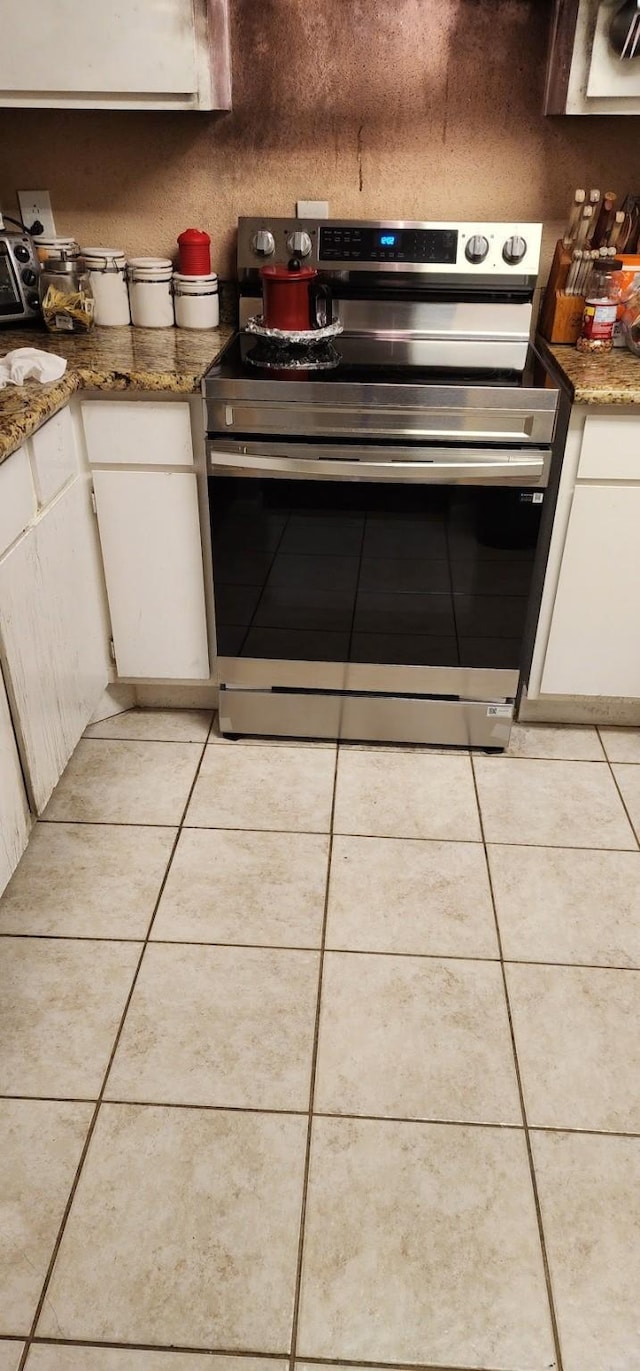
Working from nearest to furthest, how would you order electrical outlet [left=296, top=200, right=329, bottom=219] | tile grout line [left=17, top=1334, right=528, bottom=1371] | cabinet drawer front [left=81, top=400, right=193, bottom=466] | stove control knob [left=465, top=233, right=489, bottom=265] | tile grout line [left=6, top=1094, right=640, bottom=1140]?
tile grout line [left=17, top=1334, right=528, bottom=1371] → tile grout line [left=6, top=1094, right=640, bottom=1140] → cabinet drawer front [left=81, top=400, right=193, bottom=466] → stove control knob [left=465, top=233, right=489, bottom=265] → electrical outlet [left=296, top=200, right=329, bottom=219]

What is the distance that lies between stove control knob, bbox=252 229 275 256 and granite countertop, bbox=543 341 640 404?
2.35ft

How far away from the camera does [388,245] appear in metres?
2.28

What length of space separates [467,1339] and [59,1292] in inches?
21.3

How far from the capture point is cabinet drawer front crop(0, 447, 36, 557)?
64.9 inches

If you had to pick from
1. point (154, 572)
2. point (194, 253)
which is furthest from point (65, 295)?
point (154, 572)

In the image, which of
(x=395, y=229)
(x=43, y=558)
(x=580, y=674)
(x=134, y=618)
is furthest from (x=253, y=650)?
(x=395, y=229)

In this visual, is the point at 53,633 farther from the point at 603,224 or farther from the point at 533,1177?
the point at 603,224

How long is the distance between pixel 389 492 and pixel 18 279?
106 cm

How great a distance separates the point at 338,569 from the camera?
2.11m

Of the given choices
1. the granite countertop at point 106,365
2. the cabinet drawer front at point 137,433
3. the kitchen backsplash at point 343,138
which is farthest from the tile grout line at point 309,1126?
the kitchen backsplash at point 343,138

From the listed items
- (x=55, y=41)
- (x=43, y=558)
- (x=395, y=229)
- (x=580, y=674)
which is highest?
(x=55, y=41)

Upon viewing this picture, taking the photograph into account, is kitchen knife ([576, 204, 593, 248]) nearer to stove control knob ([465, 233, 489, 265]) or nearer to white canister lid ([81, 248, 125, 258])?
stove control knob ([465, 233, 489, 265])

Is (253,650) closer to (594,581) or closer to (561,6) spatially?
(594,581)

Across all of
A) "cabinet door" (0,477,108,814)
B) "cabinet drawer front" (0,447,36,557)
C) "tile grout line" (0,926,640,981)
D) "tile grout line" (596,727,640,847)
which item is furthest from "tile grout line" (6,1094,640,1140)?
"cabinet drawer front" (0,447,36,557)
